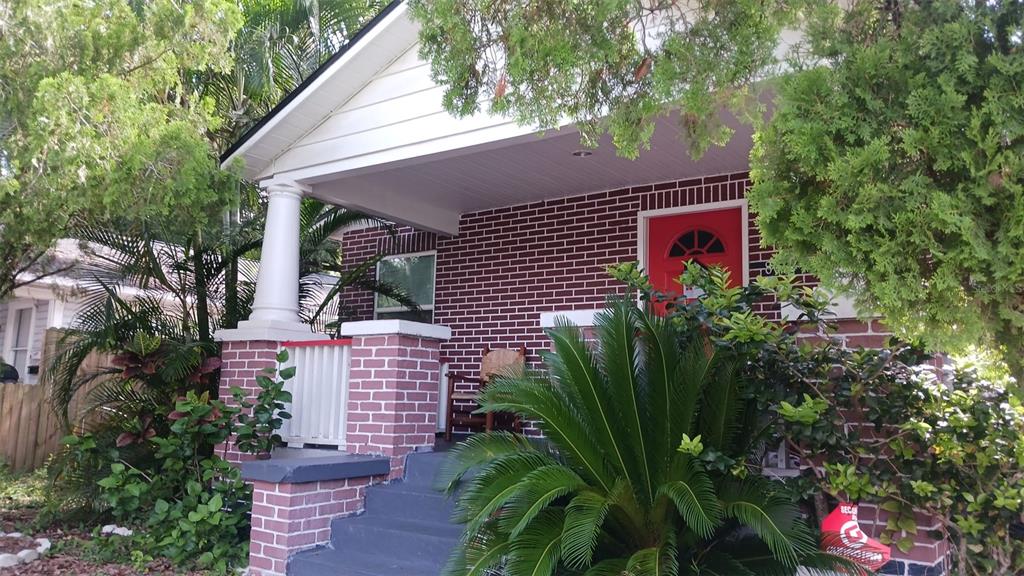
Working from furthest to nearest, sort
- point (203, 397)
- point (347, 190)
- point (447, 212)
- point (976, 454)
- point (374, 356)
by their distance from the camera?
1. point (447, 212)
2. point (347, 190)
3. point (203, 397)
4. point (374, 356)
5. point (976, 454)

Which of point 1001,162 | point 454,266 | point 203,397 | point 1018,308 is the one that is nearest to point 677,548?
point 1018,308

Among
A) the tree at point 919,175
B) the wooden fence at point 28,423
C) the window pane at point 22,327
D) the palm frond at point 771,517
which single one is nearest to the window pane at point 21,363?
the window pane at point 22,327

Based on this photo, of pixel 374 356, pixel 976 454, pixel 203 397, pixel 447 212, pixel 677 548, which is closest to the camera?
pixel 976 454

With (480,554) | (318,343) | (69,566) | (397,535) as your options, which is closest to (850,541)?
(480,554)

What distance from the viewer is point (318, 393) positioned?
21.1 ft

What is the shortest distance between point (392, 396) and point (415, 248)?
3739 mm

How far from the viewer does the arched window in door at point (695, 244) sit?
714 cm

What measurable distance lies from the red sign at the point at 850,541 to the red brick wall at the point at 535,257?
10.8 feet

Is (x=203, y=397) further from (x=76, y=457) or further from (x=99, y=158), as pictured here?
(x=99, y=158)

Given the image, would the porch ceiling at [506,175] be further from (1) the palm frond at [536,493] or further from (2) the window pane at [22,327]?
(2) the window pane at [22,327]

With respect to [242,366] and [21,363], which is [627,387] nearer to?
[242,366]

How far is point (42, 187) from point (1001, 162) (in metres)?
5.36

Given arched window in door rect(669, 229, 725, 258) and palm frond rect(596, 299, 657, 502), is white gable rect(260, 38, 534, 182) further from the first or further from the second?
arched window in door rect(669, 229, 725, 258)

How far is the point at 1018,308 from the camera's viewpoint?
97.2 inches
